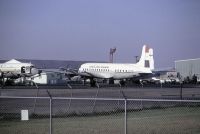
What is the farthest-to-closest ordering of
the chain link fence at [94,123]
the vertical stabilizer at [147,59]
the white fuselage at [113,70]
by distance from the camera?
the vertical stabilizer at [147,59] → the white fuselage at [113,70] → the chain link fence at [94,123]

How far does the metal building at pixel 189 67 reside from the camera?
389 feet

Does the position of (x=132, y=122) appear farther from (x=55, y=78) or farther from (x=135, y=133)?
(x=55, y=78)

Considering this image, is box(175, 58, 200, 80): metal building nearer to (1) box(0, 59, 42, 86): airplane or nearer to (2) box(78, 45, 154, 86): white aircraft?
(2) box(78, 45, 154, 86): white aircraft

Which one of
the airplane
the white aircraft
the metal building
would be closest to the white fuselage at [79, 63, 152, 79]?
the white aircraft

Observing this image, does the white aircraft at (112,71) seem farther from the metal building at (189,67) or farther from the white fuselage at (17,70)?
the metal building at (189,67)

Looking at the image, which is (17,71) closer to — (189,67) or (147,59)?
(147,59)

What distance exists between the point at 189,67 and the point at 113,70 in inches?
2179

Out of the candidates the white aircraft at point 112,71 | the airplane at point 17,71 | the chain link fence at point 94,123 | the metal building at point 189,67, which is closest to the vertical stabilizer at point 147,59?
the white aircraft at point 112,71

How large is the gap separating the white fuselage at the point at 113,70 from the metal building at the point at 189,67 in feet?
148

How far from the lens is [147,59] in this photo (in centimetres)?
7625

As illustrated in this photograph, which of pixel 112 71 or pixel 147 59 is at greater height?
pixel 147 59

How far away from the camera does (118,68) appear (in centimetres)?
7306

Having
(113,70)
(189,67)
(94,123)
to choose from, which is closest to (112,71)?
(113,70)

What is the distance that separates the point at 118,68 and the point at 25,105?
1915 inches
